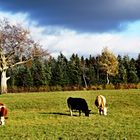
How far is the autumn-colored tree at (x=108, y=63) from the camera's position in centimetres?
11588

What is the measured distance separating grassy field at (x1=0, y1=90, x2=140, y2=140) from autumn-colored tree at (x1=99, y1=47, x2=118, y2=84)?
256ft

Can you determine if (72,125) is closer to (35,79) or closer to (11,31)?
(11,31)

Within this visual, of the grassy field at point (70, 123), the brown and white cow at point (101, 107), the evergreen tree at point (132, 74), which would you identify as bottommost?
the grassy field at point (70, 123)

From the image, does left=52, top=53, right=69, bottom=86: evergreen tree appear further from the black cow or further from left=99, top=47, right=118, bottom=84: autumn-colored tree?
the black cow

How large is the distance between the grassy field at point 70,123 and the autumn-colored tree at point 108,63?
256 ft

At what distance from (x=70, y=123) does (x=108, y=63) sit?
3648 inches

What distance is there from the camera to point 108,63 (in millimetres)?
116812

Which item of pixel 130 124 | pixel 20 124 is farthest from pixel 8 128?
pixel 130 124

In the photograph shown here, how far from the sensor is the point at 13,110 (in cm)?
3469

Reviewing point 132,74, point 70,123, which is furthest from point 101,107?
point 132,74

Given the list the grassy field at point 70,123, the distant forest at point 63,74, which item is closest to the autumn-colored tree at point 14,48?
the grassy field at point 70,123

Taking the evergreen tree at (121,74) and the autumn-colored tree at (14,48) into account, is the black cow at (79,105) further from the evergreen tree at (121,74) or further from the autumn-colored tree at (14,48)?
the evergreen tree at (121,74)

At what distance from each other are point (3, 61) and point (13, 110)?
83.4ft

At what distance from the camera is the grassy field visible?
67.4 ft
